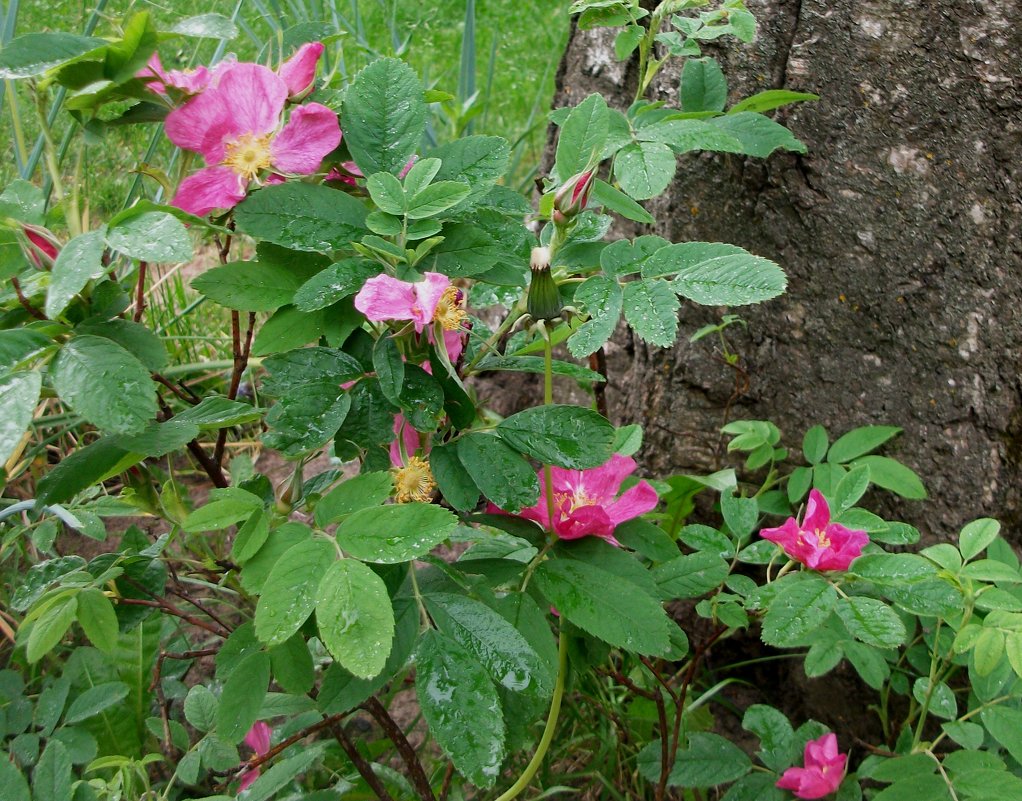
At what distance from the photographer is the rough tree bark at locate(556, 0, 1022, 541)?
4.00ft

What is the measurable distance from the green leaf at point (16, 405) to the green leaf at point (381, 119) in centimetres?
31

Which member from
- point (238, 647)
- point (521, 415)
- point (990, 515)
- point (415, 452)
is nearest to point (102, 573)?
→ point (238, 647)

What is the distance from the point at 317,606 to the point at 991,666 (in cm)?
65

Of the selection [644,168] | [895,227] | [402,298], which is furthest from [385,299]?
[895,227]

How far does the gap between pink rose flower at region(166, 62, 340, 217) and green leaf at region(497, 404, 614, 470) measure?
0.29 metres

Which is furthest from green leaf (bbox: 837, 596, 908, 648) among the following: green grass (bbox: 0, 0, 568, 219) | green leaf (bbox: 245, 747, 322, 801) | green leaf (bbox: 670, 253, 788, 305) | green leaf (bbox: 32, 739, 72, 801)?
green grass (bbox: 0, 0, 568, 219)

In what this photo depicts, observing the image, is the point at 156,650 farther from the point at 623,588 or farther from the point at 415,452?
the point at 623,588

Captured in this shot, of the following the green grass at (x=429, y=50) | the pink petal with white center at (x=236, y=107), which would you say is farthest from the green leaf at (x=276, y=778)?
the green grass at (x=429, y=50)

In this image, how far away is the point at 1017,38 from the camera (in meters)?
1.19

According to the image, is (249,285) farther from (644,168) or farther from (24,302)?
(644,168)

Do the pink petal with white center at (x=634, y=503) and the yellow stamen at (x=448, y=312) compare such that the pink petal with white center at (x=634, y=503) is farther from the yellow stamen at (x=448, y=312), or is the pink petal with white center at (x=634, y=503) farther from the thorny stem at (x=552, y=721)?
the yellow stamen at (x=448, y=312)

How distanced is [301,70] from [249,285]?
204 millimetres

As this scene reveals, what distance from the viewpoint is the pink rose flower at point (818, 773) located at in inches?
39.4

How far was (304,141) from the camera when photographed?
0.77m
